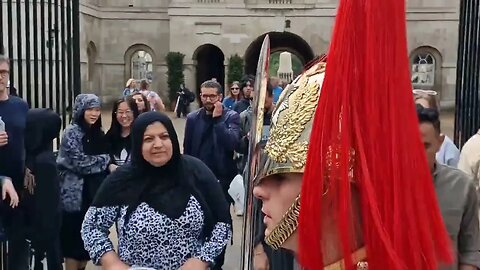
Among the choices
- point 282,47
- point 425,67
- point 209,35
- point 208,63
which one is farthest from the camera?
point 282,47

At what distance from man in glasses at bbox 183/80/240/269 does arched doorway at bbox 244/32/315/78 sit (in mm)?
21612

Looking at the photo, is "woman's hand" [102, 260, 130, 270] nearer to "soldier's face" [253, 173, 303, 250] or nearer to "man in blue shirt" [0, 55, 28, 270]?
"man in blue shirt" [0, 55, 28, 270]

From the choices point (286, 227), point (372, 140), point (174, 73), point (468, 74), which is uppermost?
point (174, 73)

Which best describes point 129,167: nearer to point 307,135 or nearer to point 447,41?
point 307,135

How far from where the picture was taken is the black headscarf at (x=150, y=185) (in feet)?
12.3

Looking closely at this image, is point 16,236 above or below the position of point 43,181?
below

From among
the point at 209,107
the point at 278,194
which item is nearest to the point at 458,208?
the point at 278,194

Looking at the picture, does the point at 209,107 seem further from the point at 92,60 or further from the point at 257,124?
the point at 92,60

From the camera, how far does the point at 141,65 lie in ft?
105

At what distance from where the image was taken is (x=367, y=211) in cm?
141

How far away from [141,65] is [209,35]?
4353 millimetres

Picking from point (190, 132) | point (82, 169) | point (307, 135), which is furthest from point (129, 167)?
point (190, 132)

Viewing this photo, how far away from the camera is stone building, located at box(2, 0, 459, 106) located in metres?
27.7

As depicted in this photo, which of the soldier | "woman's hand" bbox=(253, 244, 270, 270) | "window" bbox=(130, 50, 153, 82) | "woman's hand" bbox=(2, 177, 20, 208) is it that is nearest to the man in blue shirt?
"woman's hand" bbox=(2, 177, 20, 208)
